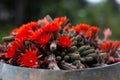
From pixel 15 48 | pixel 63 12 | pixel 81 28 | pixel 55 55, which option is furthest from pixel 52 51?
pixel 63 12

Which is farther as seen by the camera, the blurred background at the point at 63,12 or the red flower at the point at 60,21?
the blurred background at the point at 63,12

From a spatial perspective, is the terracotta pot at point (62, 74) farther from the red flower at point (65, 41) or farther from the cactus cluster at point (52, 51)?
the red flower at point (65, 41)

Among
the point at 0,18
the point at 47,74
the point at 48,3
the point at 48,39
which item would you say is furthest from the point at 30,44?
the point at 0,18

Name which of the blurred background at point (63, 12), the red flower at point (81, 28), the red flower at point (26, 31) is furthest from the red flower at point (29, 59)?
the blurred background at point (63, 12)

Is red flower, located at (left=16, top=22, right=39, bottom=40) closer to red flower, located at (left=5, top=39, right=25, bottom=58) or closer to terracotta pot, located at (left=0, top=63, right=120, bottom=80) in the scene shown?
red flower, located at (left=5, top=39, right=25, bottom=58)

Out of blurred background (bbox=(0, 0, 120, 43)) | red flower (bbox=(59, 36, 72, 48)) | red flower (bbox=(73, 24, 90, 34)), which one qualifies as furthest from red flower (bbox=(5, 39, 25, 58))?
blurred background (bbox=(0, 0, 120, 43))

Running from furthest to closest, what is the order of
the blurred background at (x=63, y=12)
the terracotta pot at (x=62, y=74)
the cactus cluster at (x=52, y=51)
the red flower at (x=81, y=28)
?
the blurred background at (x=63, y=12)
the red flower at (x=81, y=28)
the cactus cluster at (x=52, y=51)
the terracotta pot at (x=62, y=74)

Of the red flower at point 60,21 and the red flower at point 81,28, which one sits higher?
the red flower at point 60,21
